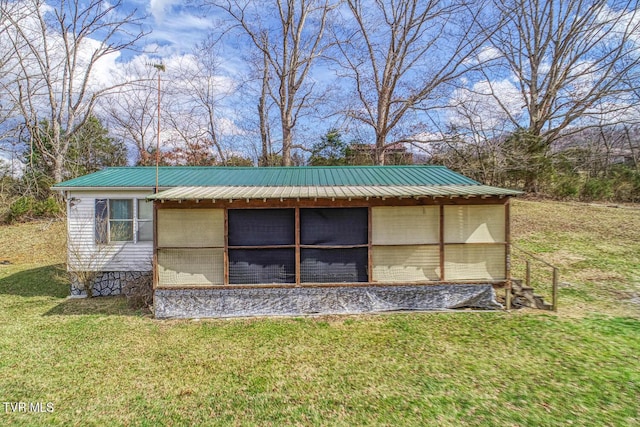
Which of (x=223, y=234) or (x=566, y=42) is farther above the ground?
(x=566, y=42)

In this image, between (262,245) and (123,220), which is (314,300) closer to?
(262,245)

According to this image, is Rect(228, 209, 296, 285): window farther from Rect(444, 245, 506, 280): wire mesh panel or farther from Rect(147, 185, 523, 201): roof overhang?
Rect(444, 245, 506, 280): wire mesh panel

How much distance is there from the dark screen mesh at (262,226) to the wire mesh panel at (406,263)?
6.80 feet

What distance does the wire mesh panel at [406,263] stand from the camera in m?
6.60

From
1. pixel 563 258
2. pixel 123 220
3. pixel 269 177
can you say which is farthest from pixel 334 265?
pixel 563 258

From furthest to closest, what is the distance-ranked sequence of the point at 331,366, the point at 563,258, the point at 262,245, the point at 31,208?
the point at 31,208 → the point at 563,258 → the point at 262,245 → the point at 331,366

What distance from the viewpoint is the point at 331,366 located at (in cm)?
455

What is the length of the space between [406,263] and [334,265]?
5.42 feet

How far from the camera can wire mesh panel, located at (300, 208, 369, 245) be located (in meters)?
6.54

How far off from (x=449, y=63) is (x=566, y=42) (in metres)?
10.6

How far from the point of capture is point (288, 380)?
4.22 m

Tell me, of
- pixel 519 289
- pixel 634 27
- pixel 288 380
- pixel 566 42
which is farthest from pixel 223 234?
pixel 634 27

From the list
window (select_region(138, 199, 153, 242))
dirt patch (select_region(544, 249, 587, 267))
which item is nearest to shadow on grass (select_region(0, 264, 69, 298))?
window (select_region(138, 199, 153, 242))

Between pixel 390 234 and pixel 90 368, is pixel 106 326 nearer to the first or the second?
pixel 90 368
